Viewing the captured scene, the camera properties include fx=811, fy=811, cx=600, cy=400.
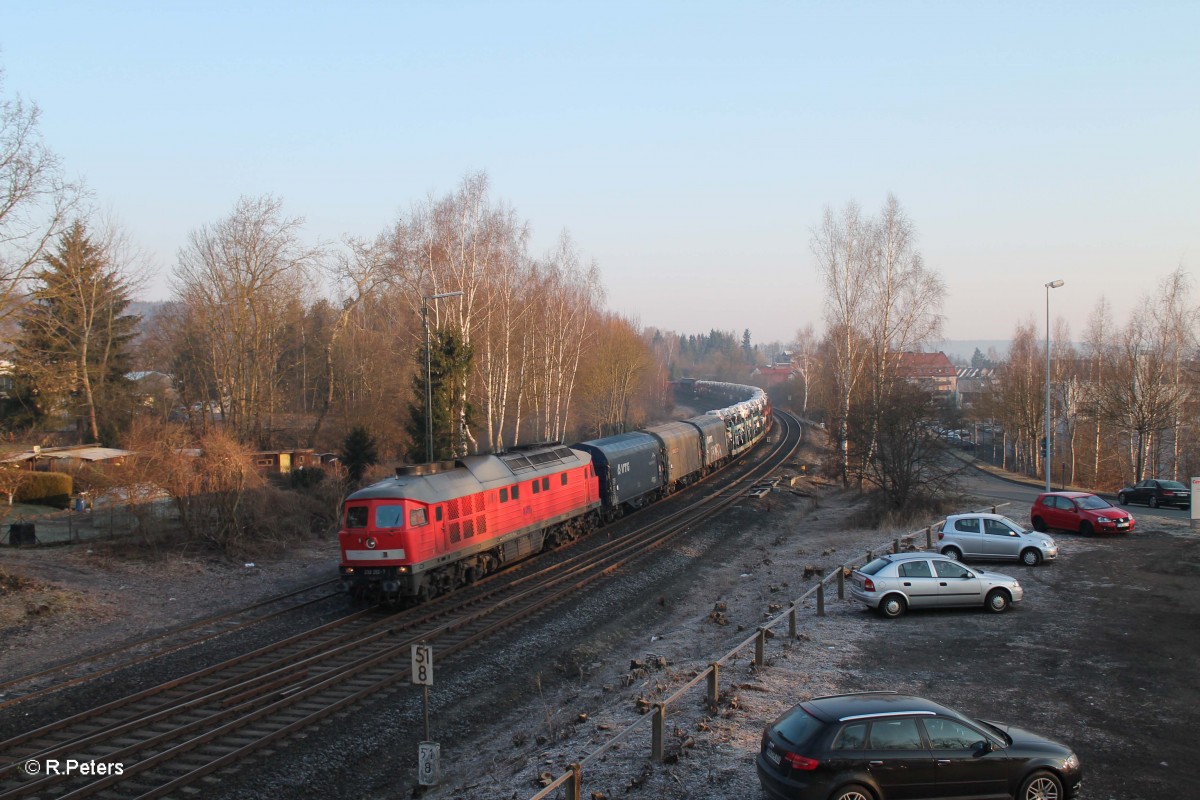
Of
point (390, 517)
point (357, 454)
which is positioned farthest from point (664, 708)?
point (357, 454)

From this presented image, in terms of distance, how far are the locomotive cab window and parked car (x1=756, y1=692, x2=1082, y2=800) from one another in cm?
1241

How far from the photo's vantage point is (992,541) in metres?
22.1

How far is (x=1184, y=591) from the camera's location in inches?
743

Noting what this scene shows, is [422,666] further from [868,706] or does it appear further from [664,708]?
[868,706]

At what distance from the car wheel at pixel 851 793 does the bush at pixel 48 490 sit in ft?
116

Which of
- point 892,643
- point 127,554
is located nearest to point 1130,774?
point 892,643

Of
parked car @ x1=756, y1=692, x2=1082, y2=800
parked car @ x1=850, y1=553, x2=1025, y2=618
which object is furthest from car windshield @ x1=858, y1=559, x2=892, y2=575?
parked car @ x1=756, y1=692, x2=1082, y2=800

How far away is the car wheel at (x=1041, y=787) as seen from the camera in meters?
8.34

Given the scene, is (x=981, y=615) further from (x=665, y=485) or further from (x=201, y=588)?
(x=665, y=485)

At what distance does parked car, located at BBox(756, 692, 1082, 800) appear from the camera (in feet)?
26.6

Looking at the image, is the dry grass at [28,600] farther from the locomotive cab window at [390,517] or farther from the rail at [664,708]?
the rail at [664,708]

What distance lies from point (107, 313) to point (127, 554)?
28.7 meters

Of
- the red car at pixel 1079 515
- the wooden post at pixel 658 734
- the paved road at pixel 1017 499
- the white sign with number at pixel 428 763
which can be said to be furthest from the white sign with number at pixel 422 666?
the paved road at pixel 1017 499

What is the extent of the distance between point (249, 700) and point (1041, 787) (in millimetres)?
11612
